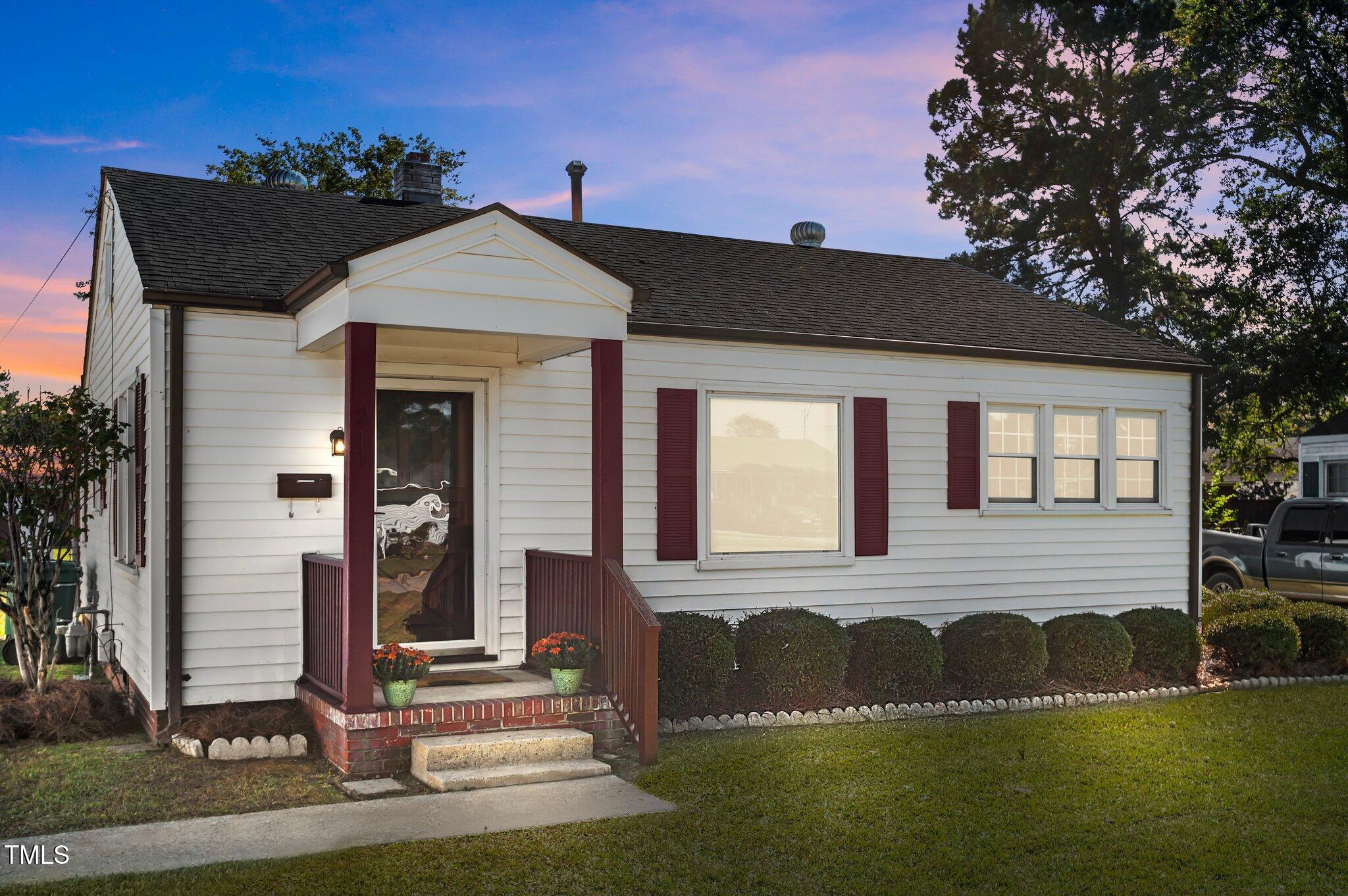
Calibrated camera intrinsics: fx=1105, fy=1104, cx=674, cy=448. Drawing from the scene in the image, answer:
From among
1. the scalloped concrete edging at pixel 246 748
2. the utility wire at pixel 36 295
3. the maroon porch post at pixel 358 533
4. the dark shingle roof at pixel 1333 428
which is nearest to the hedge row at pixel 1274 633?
the maroon porch post at pixel 358 533

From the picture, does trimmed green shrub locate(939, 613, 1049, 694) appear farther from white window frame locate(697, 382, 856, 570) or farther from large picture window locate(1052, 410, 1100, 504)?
large picture window locate(1052, 410, 1100, 504)

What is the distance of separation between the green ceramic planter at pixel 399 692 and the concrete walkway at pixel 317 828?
2.39ft

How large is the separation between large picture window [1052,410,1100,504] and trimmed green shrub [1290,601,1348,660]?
2.32 metres

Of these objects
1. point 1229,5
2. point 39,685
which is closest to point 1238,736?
point 39,685

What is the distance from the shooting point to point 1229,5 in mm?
20016

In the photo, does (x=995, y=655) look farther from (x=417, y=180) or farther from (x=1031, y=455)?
(x=417, y=180)

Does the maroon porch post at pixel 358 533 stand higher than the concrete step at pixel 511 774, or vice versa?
the maroon porch post at pixel 358 533

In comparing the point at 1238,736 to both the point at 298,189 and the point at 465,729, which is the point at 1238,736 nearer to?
the point at 465,729

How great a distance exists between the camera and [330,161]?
25422mm

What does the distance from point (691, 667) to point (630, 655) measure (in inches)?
41.5

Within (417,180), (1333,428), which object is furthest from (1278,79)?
(417,180)

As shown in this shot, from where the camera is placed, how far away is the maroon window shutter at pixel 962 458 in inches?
406

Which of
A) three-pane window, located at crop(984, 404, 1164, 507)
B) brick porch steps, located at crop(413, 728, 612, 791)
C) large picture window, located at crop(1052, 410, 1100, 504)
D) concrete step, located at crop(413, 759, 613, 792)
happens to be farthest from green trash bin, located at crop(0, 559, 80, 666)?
large picture window, located at crop(1052, 410, 1100, 504)

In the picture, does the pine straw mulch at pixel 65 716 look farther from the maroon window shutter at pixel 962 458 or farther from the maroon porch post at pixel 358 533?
the maroon window shutter at pixel 962 458
